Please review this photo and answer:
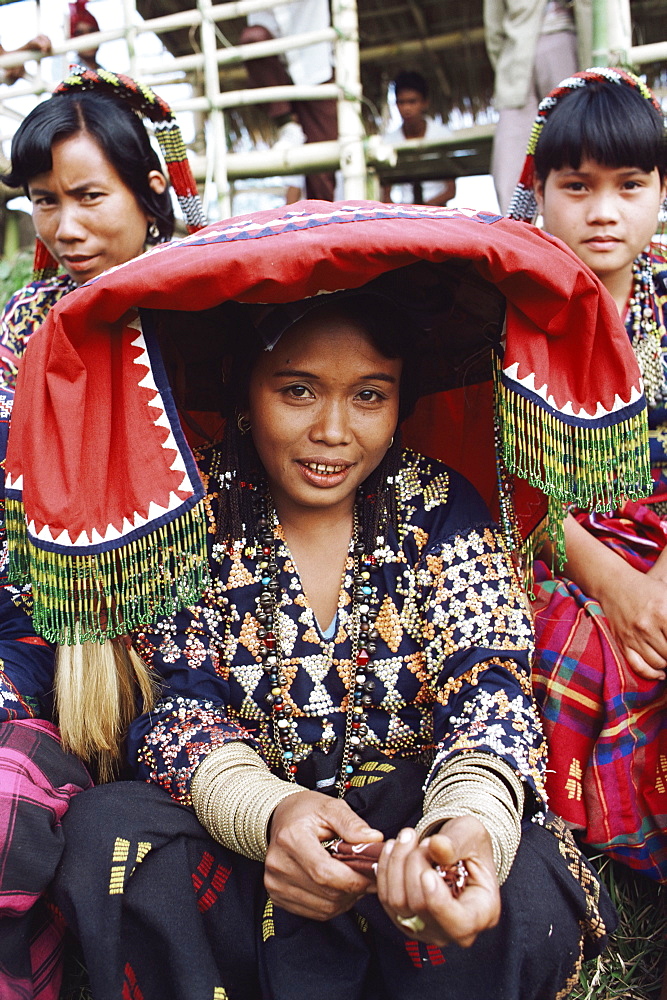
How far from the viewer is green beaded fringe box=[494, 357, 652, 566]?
158 cm

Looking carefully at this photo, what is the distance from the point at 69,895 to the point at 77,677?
0.39 m

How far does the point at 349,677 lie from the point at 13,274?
14.6ft

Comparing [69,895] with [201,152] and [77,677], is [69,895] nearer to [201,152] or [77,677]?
[77,677]

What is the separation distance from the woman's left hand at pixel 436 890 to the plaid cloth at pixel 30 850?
0.61 metres

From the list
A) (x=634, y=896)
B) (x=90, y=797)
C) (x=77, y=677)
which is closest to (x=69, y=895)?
(x=90, y=797)

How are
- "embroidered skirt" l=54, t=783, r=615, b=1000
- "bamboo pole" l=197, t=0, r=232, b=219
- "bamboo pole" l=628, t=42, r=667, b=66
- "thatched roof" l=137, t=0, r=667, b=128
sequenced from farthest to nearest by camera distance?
"thatched roof" l=137, t=0, r=667, b=128, "bamboo pole" l=197, t=0, r=232, b=219, "bamboo pole" l=628, t=42, r=667, b=66, "embroidered skirt" l=54, t=783, r=615, b=1000

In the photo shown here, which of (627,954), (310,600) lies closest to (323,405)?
(310,600)

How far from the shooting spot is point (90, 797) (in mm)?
1619

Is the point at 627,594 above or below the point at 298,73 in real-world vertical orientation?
below

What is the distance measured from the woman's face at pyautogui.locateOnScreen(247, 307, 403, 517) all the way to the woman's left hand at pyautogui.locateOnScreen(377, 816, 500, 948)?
684mm

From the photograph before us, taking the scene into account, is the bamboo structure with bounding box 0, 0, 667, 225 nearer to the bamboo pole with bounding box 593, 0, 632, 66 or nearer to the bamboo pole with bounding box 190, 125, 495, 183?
the bamboo pole with bounding box 190, 125, 495, 183

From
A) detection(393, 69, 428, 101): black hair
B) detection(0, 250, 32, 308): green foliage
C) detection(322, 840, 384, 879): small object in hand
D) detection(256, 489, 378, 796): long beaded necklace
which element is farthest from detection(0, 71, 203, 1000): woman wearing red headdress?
detection(393, 69, 428, 101): black hair

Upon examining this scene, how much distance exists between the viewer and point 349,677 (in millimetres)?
1784

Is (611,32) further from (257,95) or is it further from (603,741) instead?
(603,741)
